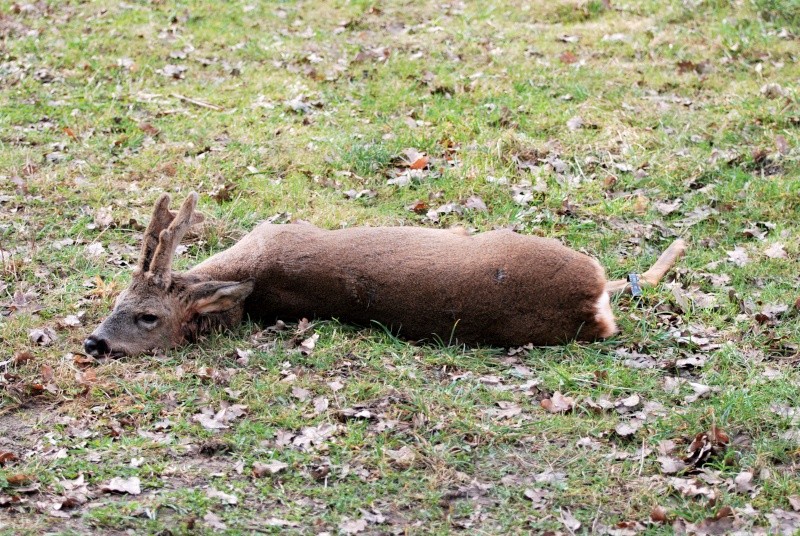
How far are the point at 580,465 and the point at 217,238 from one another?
12.6 ft

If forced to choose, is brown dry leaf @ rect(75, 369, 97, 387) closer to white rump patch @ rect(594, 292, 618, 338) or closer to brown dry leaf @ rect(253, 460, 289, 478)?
brown dry leaf @ rect(253, 460, 289, 478)

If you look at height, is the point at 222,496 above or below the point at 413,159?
below

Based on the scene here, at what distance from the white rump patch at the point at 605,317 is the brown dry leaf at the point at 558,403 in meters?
0.71

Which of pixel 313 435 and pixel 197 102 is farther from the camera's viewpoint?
pixel 197 102

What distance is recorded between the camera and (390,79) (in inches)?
434

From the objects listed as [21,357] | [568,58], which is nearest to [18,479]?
[21,357]

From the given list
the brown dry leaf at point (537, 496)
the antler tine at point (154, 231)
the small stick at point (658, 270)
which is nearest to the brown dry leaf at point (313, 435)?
the brown dry leaf at point (537, 496)

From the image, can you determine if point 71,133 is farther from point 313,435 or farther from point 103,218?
point 313,435

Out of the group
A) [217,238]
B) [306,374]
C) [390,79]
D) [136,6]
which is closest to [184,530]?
[306,374]

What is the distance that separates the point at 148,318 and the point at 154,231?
60cm

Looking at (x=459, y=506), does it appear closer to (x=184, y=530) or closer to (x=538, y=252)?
(x=184, y=530)

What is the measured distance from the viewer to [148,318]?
6660 millimetres

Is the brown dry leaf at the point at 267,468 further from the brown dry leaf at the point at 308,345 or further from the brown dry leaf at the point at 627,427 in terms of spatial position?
the brown dry leaf at the point at 627,427

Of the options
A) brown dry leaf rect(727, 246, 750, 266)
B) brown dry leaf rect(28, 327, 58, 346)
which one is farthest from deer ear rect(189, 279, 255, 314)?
brown dry leaf rect(727, 246, 750, 266)
